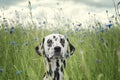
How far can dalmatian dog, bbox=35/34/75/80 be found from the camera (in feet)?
6.70

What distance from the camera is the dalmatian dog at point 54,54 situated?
204cm

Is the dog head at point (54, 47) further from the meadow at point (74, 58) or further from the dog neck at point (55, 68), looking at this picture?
the meadow at point (74, 58)

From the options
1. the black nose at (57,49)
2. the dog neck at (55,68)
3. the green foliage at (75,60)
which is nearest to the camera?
the black nose at (57,49)

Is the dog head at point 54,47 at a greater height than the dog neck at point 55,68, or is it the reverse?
the dog head at point 54,47

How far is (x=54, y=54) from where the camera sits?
2.04 meters

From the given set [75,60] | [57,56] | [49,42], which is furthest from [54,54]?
[75,60]

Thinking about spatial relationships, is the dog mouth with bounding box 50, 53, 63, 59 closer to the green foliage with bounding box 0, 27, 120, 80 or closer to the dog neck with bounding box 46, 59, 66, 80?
the dog neck with bounding box 46, 59, 66, 80

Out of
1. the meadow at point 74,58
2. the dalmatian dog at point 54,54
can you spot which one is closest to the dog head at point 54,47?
the dalmatian dog at point 54,54

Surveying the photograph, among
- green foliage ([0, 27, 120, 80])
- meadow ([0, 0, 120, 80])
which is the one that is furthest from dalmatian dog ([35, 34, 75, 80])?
green foliage ([0, 27, 120, 80])

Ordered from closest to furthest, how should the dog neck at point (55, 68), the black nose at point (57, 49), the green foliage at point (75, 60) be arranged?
1. the black nose at point (57, 49)
2. the dog neck at point (55, 68)
3. the green foliage at point (75, 60)

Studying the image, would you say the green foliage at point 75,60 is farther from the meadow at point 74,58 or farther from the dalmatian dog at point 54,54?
the dalmatian dog at point 54,54

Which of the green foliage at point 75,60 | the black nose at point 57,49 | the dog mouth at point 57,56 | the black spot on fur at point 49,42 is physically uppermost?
the black spot on fur at point 49,42

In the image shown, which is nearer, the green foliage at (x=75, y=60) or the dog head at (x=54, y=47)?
the dog head at (x=54, y=47)

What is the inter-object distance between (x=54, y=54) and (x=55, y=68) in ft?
0.57
